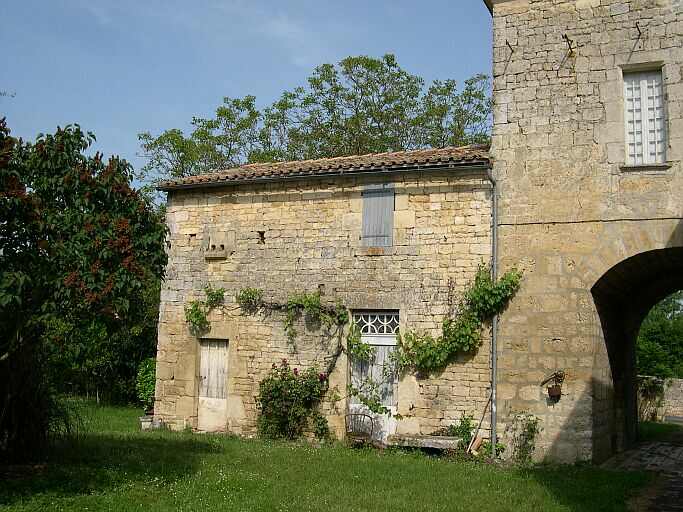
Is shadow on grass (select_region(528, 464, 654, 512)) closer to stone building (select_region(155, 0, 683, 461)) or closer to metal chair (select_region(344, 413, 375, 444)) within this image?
stone building (select_region(155, 0, 683, 461))

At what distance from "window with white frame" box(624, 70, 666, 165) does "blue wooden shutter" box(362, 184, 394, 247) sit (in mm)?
3827

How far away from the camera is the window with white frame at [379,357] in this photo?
11.9 m

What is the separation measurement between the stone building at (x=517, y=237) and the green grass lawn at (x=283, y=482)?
1374 mm

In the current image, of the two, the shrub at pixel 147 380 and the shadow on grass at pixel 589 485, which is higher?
the shrub at pixel 147 380

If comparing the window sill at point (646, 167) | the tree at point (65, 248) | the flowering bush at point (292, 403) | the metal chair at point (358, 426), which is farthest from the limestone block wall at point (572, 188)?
the tree at point (65, 248)

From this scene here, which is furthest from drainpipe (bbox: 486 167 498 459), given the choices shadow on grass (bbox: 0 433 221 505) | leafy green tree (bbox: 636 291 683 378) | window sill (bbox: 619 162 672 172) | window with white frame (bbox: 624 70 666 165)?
leafy green tree (bbox: 636 291 683 378)

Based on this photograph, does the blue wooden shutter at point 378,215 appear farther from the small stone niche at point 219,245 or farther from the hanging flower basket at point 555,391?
the hanging flower basket at point 555,391

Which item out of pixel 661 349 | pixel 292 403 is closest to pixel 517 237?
pixel 292 403

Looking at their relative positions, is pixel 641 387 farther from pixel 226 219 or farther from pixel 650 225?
pixel 226 219

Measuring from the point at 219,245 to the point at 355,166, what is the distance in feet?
10.2

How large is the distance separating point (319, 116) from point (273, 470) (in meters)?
19.3

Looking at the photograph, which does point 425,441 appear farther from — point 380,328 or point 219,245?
point 219,245

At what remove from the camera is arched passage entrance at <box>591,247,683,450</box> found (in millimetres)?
10984

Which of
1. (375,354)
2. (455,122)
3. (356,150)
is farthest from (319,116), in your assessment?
(375,354)
